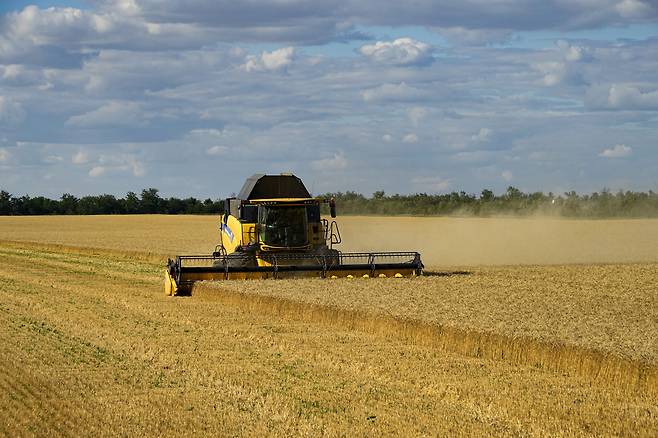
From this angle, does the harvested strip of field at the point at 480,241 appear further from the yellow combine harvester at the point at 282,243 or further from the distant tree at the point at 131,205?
→ the distant tree at the point at 131,205

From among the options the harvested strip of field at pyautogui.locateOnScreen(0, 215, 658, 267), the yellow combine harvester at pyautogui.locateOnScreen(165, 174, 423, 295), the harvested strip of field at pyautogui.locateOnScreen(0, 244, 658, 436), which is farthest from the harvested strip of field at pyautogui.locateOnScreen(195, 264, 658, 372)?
the harvested strip of field at pyautogui.locateOnScreen(0, 215, 658, 267)

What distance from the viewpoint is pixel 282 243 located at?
25.7 m

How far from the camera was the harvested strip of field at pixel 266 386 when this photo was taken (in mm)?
9344

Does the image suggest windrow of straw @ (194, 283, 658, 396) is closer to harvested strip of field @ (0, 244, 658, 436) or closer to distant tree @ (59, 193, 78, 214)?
harvested strip of field @ (0, 244, 658, 436)

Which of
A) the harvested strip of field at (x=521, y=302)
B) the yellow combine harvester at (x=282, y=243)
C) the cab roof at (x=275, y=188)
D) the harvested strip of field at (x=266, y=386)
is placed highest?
the cab roof at (x=275, y=188)

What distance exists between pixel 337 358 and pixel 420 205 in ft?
243

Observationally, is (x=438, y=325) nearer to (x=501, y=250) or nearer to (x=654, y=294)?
(x=654, y=294)

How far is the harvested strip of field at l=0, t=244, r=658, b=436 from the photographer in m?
9.34

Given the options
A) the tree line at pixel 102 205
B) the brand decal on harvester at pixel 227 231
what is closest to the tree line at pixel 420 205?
the tree line at pixel 102 205

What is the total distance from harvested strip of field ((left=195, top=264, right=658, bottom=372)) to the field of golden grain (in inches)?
1.9

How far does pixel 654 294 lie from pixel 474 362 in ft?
29.9

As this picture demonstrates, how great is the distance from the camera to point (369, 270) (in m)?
25.0

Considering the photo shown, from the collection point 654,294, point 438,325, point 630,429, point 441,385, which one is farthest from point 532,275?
point 630,429

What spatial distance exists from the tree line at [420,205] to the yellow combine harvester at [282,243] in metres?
38.2
